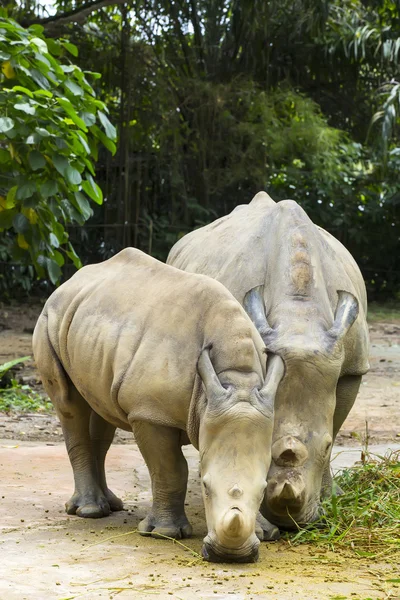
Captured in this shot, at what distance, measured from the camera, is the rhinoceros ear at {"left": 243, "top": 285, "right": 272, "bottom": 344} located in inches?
198

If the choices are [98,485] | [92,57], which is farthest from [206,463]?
[92,57]

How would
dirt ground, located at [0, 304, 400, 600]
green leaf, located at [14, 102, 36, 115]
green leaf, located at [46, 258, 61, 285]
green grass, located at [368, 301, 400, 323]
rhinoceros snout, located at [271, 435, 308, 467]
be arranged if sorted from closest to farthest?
dirt ground, located at [0, 304, 400, 600] → rhinoceros snout, located at [271, 435, 308, 467] → green leaf, located at [14, 102, 36, 115] → green leaf, located at [46, 258, 61, 285] → green grass, located at [368, 301, 400, 323]

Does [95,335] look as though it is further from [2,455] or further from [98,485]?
[2,455]

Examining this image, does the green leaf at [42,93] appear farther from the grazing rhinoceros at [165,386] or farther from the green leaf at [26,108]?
the grazing rhinoceros at [165,386]

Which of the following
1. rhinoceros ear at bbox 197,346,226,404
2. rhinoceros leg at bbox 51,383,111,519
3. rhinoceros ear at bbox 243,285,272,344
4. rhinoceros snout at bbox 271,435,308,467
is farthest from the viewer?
rhinoceros leg at bbox 51,383,111,519

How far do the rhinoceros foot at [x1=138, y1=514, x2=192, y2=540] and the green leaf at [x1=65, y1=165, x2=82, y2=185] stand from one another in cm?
371

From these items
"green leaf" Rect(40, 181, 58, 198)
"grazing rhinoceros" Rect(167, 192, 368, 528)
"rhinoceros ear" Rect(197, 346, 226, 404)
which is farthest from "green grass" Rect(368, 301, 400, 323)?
"rhinoceros ear" Rect(197, 346, 226, 404)

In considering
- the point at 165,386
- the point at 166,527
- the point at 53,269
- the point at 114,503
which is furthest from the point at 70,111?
the point at 166,527

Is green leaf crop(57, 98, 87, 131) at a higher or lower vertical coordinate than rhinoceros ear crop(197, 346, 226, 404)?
higher

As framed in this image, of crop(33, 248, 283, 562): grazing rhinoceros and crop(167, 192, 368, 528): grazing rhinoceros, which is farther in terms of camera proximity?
crop(167, 192, 368, 528): grazing rhinoceros

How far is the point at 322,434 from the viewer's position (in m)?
4.93

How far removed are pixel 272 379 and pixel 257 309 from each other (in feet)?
2.45

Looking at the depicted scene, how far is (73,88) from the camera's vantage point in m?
8.51

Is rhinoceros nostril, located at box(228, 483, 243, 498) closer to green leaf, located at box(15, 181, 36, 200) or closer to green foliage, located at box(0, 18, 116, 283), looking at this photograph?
green foliage, located at box(0, 18, 116, 283)
